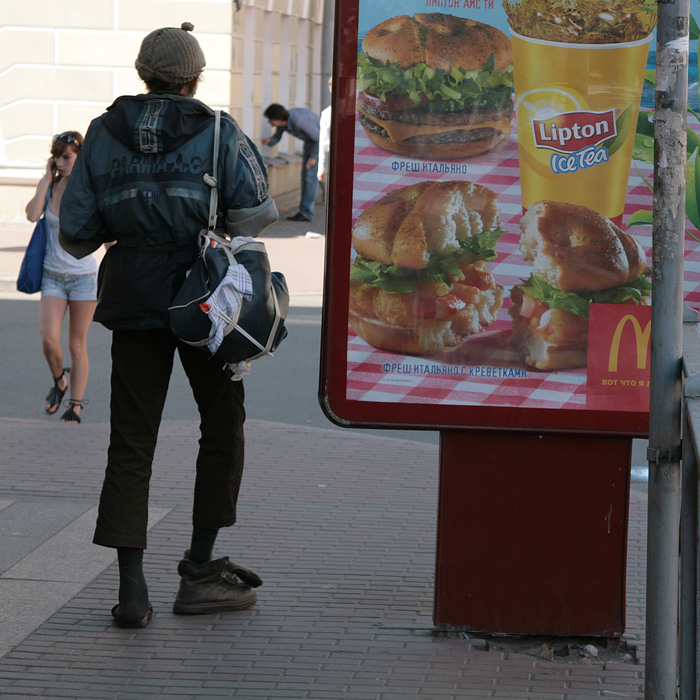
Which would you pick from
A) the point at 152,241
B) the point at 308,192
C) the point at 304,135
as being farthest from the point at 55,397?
the point at 308,192

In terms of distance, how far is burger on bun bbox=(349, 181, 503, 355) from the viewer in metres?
3.67

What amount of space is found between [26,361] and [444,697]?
659cm

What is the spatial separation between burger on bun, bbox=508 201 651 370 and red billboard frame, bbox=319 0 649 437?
175 mm

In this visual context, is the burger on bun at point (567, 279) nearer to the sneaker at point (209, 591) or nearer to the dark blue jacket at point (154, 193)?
the dark blue jacket at point (154, 193)

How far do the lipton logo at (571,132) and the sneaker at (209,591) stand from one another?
1732 millimetres

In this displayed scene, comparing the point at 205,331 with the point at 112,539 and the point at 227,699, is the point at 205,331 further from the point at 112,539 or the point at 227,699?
the point at 227,699

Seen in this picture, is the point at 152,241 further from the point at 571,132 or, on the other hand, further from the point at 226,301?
the point at 571,132

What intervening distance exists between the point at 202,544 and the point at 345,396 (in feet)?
2.47

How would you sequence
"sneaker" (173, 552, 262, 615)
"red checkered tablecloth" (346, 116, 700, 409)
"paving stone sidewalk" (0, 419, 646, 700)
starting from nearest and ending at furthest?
"paving stone sidewalk" (0, 419, 646, 700)
"red checkered tablecloth" (346, 116, 700, 409)
"sneaker" (173, 552, 262, 615)

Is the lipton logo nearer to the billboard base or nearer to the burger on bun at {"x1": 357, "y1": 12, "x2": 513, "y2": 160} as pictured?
the burger on bun at {"x1": 357, "y1": 12, "x2": 513, "y2": 160}

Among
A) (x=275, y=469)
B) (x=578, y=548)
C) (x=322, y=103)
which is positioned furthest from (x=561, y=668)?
(x=322, y=103)

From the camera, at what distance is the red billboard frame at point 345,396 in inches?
143

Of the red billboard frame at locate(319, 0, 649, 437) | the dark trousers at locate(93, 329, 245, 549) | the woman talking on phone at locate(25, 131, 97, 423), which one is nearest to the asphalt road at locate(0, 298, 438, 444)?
the woman talking on phone at locate(25, 131, 97, 423)

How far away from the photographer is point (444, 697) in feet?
11.3
